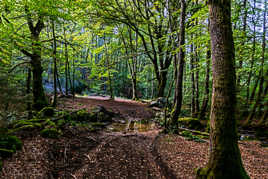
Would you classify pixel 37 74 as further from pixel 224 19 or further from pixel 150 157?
pixel 224 19

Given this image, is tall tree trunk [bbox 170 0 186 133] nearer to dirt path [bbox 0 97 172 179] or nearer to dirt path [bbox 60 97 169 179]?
dirt path [bbox 60 97 169 179]

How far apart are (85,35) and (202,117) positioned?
1377cm

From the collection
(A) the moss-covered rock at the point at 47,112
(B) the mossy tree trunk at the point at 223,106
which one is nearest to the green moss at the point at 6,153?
(A) the moss-covered rock at the point at 47,112

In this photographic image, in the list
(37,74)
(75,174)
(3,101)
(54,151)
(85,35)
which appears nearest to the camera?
(75,174)

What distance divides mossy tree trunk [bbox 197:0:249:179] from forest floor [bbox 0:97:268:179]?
4.17 feet

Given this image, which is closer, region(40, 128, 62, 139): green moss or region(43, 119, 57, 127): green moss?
region(40, 128, 62, 139): green moss

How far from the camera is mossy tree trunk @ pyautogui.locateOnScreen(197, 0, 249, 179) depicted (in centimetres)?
286

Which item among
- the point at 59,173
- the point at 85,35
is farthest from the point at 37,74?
the point at 85,35

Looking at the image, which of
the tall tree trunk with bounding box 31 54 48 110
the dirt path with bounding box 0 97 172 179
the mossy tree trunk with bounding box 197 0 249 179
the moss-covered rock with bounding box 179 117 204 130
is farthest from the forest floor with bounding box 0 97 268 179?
the moss-covered rock with bounding box 179 117 204 130

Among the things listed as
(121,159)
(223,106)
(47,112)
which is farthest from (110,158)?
(47,112)

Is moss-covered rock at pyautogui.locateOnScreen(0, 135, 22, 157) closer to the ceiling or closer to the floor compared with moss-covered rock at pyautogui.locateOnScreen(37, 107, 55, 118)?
closer to the floor

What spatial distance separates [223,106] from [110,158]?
142 inches

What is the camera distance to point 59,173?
12.8 feet

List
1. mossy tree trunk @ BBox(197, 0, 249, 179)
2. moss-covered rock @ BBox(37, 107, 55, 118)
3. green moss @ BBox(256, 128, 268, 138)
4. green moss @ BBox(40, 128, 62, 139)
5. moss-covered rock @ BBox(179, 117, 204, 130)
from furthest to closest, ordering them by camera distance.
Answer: moss-covered rock @ BBox(179, 117, 204, 130), green moss @ BBox(256, 128, 268, 138), moss-covered rock @ BBox(37, 107, 55, 118), green moss @ BBox(40, 128, 62, 139), mossy tree trunk @ BBox(197, 0, 249, 179)
